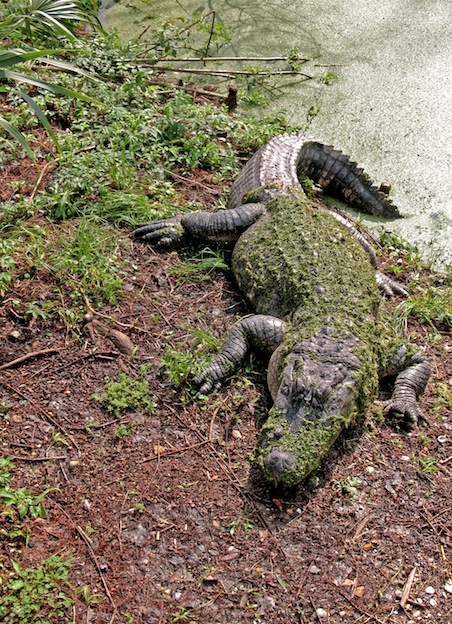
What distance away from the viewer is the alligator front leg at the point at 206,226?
5.21 m

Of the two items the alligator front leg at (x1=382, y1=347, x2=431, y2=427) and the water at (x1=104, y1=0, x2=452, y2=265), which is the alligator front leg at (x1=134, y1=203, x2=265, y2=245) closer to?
the water at (x1=104, y1=0, x2=452, y2=265)

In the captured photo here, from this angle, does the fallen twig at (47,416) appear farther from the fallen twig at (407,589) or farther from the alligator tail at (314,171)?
the alligator tail at (314,171)

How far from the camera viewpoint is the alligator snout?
3.54 m

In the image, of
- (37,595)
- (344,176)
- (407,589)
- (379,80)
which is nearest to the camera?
(37,595)

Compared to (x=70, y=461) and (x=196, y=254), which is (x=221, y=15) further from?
(x=70, y=461)

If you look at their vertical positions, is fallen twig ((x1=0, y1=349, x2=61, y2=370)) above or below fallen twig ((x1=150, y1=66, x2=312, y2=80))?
below

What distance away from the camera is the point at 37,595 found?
9.86 feet

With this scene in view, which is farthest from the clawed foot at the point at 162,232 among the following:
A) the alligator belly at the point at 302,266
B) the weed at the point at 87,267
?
the alligator belly at the point at 302,266

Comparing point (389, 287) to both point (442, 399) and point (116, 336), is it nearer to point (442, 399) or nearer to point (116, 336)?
point (442, 399)

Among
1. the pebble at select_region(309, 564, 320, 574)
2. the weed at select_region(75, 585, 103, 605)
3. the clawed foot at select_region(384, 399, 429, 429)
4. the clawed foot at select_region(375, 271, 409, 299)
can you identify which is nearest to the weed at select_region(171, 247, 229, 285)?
the clawed foot at select_region(375, 271, 409, 299)

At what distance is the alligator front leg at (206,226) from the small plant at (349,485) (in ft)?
7.22

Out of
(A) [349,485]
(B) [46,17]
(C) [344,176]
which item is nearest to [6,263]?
(B) [46,17]

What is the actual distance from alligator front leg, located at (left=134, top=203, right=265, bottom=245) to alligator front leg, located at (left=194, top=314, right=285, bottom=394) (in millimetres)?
990

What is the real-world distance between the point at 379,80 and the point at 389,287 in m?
3.25
